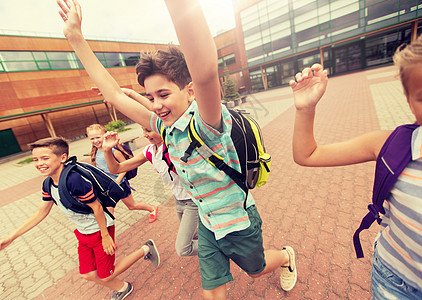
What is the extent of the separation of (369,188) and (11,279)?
631 centimetres

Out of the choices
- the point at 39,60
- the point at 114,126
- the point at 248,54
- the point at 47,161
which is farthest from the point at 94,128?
the point at 248,54

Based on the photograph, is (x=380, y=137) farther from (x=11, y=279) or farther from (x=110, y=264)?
(x=11, y=279)

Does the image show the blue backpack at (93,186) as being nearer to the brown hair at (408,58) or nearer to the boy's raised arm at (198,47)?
the boy's raised arm at (198,47)

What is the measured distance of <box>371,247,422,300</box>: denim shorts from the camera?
97cm

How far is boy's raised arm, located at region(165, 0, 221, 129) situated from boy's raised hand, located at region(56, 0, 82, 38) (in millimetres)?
1240

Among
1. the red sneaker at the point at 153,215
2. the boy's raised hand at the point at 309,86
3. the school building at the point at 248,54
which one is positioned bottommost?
the red sneaker at the point at 153,215

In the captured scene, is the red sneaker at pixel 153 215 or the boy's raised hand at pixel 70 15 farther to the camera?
the red sneaker at pixel 153 215

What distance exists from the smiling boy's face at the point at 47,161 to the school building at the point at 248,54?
2005cm

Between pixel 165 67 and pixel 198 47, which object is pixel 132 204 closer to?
pixel 165 67

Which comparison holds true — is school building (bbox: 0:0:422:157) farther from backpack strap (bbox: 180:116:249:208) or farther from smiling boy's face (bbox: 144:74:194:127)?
backpack strap (bbox: 180:116:249:208)

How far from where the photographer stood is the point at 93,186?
2.26 m

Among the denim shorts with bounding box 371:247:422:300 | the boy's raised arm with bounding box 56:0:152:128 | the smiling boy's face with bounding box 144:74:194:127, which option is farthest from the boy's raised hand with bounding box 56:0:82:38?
the denim shorts with bounding box 371:247:422:300

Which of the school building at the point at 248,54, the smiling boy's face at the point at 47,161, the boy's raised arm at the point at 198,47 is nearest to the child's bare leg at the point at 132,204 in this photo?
the smiling boy's face at the point at 47,161

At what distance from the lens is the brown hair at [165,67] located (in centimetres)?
124
